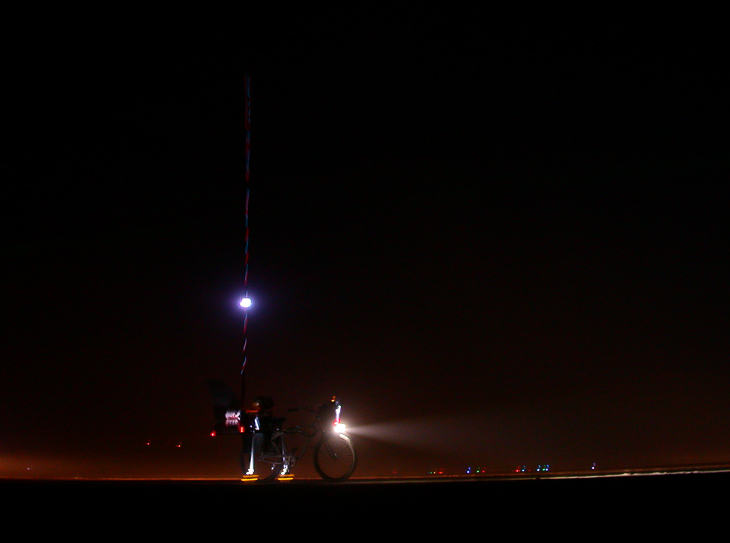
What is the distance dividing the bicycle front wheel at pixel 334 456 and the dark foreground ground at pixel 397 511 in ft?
9.29

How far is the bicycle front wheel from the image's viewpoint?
663 cm

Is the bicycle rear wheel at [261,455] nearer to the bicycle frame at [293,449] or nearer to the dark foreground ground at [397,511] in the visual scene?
the bicycle frame at [293,449]

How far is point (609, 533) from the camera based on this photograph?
9.84 feet

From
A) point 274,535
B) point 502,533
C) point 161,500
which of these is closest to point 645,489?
point 502,533

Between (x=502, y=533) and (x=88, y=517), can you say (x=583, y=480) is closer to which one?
(x=502, y=533)

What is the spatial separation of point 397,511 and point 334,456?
11.4ft

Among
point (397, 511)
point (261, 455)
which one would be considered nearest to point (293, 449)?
point (261, 455)

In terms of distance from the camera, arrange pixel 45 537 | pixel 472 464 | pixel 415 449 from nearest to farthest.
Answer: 1. pixel 45 537
2. pixel 472 464
3. pixel 415 449

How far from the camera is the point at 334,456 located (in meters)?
6.75

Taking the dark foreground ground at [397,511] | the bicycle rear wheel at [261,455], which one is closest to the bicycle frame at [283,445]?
the bicycle rear wheel at [261,455]

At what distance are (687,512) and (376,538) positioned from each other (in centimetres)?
160

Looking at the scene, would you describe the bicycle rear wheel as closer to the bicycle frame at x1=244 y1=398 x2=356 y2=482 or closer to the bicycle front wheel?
the bicycle frame at x1=244 y1=398 x2=356 y2=482

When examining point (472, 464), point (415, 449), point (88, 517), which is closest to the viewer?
point (88, 517)

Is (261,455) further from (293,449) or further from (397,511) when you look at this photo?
(397,511)
